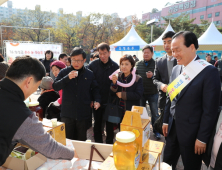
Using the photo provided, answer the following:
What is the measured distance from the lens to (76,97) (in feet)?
7.50

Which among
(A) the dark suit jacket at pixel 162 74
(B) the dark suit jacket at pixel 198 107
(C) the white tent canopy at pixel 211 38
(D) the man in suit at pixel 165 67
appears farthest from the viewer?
(C) the white tent canopy at pixel 211 38

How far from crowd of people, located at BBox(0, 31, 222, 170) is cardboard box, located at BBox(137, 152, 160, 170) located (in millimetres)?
500

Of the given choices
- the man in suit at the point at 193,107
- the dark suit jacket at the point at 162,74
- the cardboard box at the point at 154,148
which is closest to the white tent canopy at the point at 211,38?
the dark suit jacket at the point at 162,74

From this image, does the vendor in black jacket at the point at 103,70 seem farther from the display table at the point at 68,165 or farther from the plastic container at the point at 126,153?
the plastic container at the point at 126,153

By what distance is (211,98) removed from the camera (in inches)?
59.0

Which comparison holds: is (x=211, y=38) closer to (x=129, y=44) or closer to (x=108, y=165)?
(x=129, y=44)

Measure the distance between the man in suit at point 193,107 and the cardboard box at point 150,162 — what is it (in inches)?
25.2

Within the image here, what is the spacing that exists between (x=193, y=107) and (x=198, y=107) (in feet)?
0.16

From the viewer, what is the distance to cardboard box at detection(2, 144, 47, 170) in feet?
3.91

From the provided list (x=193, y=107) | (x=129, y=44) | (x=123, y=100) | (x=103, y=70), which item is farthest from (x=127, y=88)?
(x=129, y=44)

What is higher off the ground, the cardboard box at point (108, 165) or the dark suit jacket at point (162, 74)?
the dark suit jacket at point (162, 74)

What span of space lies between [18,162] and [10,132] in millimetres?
431

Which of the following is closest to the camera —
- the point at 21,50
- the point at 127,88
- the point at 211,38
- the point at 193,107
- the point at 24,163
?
the point at 24,163

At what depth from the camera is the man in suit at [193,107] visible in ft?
4.99
